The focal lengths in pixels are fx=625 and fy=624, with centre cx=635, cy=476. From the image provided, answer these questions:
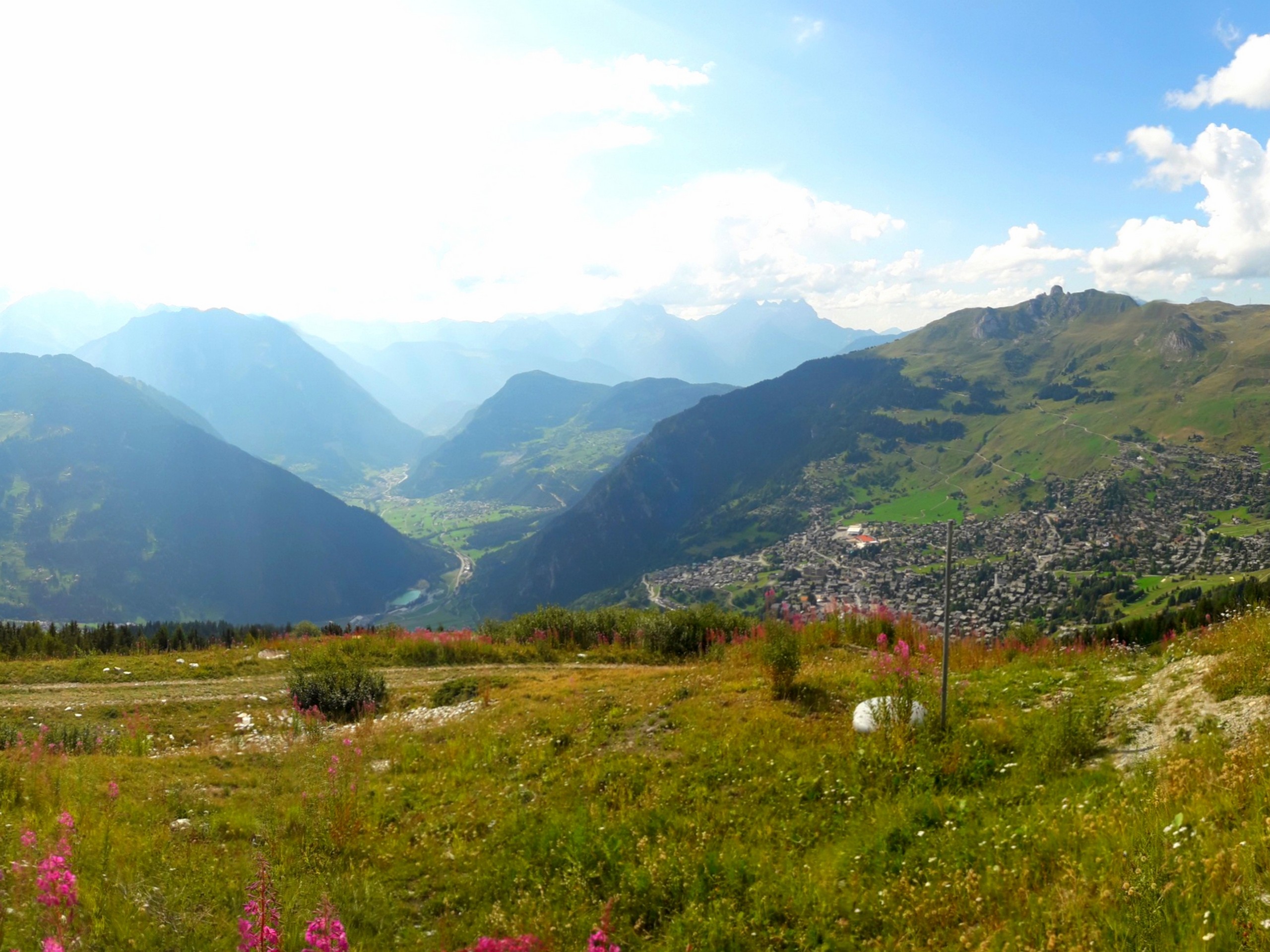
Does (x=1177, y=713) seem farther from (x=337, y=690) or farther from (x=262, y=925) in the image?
(x=337, y=690)

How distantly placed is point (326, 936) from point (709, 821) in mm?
5256

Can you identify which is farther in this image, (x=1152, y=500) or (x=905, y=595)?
(x=1152, y=500)

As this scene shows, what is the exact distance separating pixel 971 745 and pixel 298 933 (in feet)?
30.9

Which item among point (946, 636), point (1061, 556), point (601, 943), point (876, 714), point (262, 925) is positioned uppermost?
point (946, 636)

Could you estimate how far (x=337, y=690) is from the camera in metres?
18.8

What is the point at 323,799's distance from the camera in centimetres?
1066

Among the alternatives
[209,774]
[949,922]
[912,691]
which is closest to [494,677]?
[209,774]

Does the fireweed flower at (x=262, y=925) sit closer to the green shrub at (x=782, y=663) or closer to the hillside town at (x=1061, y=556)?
the green shrub at (x=782, y=663)

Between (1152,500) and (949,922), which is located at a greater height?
(949,922)

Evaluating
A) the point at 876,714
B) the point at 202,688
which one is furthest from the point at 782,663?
the point at 202,688

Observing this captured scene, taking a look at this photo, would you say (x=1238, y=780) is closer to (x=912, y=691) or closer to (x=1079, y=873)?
(x=1079, y=873)

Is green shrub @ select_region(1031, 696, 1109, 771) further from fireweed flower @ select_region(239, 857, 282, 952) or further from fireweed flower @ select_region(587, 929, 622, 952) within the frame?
fireweed flower @ select_region(239, 857, 282, 952)

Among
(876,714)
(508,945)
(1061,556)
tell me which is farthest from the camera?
(1061,556)

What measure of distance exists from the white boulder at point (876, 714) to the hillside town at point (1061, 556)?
87.9 meters
